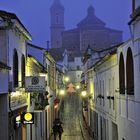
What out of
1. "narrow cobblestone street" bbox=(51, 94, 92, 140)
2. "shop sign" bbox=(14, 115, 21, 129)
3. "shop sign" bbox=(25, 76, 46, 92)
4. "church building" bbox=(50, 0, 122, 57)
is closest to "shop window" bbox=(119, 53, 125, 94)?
"shop sign" bbox=(25, 76, 46, 92)

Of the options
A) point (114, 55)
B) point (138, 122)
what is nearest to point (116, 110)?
point (114, 55)

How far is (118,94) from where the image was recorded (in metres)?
22.0

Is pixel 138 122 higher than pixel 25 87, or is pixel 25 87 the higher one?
pixel 25 87

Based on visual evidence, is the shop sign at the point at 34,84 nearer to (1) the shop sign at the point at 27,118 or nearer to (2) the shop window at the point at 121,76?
(1) the shop sign at the point at 27,118

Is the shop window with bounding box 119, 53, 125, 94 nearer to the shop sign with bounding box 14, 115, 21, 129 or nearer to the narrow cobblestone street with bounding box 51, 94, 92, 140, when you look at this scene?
the shop sign with bounding box 14, 115, 21, 129

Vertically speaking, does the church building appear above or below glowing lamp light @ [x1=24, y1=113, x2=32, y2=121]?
above

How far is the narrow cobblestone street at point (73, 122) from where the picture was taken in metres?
41.7

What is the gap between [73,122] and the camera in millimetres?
56312

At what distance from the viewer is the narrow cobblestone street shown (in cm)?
4172

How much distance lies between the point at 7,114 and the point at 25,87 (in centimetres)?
411

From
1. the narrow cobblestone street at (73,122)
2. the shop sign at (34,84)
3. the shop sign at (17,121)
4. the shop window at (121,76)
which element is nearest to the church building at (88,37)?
the narrow cobblestone street at (73,122)

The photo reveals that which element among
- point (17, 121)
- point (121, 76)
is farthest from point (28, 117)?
point (121, 76)

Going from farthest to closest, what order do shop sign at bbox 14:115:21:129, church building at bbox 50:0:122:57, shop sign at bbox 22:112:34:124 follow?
church building at bbox 50:0:122:57 → shop sign at bbox 22:112:34:124 → shop sign at bbox 14:115:21:129

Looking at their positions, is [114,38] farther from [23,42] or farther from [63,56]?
[23,42]
